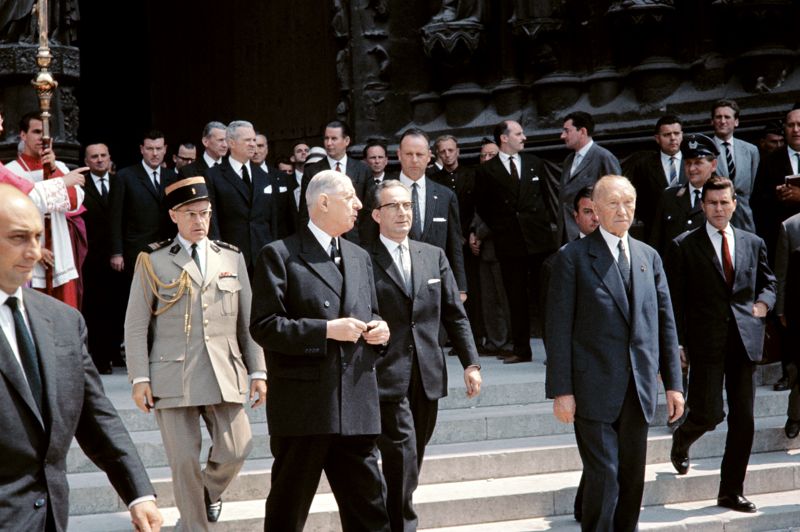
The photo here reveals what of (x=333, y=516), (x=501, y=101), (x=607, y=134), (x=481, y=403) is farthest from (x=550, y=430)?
(x=501, y=101)

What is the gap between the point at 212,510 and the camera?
711 cm

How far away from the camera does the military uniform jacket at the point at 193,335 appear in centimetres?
679

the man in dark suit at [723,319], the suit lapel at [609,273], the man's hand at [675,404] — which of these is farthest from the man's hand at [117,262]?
the man's hand at [675,404]

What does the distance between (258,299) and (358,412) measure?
27.0 inches

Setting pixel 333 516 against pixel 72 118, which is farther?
pixel 72 118

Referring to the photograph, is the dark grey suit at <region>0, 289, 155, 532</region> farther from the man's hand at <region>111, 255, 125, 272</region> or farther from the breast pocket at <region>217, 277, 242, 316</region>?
the man's hand at <region>111, 255, 125, 272</region>

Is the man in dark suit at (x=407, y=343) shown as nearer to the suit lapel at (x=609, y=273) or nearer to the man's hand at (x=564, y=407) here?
the man's hand at (x=564, y=407)

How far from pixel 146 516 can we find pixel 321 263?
7.63 feet

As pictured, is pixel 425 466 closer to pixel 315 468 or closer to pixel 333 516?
pixel 333 516

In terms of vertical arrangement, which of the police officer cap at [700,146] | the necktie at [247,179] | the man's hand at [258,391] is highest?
the police officer cap at [700,146]

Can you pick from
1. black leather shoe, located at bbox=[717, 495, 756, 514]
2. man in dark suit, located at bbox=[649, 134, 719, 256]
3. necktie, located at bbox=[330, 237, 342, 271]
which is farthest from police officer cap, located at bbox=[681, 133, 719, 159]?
necktie, located at bbox=[330, 237, 342, 271]

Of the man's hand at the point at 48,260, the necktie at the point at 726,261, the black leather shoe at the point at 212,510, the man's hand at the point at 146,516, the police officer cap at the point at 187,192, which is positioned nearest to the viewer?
the man's hand at the point at 146,516

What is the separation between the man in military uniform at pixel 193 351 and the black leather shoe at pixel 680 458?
285 centimetres

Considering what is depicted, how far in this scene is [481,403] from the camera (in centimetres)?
945
